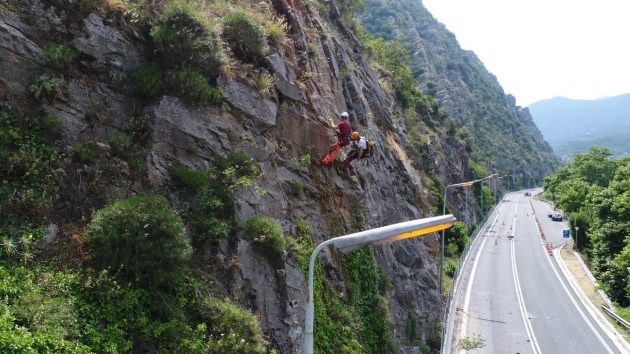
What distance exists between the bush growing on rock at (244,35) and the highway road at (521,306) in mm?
19568

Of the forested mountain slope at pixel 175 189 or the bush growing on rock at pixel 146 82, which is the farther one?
the bush growing on rock at pixel 146 82

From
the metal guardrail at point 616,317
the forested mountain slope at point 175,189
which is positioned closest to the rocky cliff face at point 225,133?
the forested mountain slope at point 175,189

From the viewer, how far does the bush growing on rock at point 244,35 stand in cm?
1320

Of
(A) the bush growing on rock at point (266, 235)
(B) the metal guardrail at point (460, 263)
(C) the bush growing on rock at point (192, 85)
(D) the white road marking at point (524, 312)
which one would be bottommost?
(D) the white road marking at point (524, 312)

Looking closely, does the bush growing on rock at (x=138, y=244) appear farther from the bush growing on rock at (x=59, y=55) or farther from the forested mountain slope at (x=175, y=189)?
the bush growing on rock at (x=59, y=55)

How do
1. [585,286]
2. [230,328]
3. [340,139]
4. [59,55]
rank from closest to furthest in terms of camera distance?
[230,328]
[59,55]
[340,139]
[585,286]

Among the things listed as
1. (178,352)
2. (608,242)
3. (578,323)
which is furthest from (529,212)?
(178,352)

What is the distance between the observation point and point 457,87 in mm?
123500

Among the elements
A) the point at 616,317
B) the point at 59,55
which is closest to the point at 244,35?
the point at 59,55

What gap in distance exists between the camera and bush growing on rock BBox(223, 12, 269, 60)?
13195 millimetres

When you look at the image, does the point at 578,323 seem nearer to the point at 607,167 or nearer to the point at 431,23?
the point at 607,167

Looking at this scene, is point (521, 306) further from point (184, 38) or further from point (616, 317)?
point (184, 38)

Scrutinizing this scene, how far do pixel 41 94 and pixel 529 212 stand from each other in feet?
302

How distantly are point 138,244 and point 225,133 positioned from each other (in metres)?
4.55
